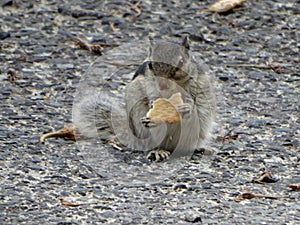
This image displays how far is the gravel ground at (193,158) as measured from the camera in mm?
3836

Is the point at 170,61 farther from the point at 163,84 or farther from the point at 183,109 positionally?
the point at 183,109

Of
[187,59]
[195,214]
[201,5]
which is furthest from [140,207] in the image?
[201,5]

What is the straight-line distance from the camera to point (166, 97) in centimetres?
436

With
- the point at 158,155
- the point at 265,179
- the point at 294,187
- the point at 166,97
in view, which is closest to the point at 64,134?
the point at 158,155

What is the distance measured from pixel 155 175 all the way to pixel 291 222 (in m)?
0.84

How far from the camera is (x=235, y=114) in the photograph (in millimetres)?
5109

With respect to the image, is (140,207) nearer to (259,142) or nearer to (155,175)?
(155,175)

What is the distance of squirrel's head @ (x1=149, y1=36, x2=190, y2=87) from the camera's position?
4.34 m

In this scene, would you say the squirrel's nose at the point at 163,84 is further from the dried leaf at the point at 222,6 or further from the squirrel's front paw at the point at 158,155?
the dried leaf at the point at 222,6

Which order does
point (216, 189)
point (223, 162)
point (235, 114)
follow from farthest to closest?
point (235, 114)
point (223, 162)
point (216, 189)

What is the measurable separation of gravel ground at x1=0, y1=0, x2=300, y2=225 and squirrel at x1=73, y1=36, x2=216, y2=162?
0.49 ft

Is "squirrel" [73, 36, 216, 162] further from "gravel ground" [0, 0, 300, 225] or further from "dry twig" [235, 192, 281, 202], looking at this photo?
"dry twig" [235, 192, 281, 202]

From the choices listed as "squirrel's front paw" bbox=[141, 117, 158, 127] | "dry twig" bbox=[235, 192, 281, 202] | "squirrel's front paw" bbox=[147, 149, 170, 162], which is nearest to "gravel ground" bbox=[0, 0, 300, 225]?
"dry twig" bbox=[235, 192, 281, 202]

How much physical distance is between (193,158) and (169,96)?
1.25 feet
